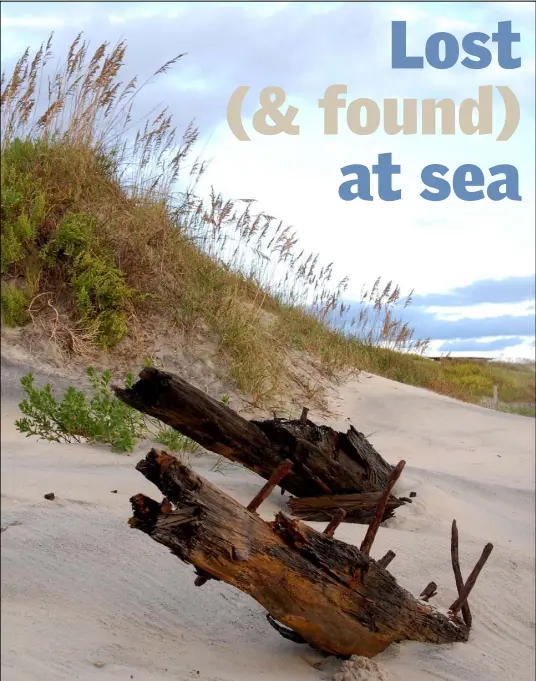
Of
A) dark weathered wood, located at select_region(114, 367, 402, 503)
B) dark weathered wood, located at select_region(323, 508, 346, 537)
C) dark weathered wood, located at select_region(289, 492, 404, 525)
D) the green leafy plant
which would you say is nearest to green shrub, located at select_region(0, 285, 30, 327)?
the green leafy plant

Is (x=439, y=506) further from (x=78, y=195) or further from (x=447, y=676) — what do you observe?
(x=78, y=195)

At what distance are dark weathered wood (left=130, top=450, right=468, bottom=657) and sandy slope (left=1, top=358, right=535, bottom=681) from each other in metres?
0.08

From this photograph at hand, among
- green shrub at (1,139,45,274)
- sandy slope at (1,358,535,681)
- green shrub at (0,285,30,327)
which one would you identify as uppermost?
green shrub at (1,139,45,274)

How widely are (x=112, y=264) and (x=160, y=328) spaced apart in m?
0.30

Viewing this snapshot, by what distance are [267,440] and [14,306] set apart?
34.3 inches

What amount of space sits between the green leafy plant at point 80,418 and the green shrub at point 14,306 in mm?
204

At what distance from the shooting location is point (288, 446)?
1.99 meters

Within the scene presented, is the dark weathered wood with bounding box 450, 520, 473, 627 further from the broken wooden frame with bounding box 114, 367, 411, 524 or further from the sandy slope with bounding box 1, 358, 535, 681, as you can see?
the broken wooden frame with bounding box 114, 367, 411, 524

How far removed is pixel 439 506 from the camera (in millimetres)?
3010

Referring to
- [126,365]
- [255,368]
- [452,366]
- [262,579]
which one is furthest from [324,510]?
[452,366]

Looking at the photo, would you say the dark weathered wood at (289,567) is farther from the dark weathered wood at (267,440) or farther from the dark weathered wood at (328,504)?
the dark weathered wood at (328,504)

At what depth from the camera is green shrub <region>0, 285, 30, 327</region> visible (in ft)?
6.72

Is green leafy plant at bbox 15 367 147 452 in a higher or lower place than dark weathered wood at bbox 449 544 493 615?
higher

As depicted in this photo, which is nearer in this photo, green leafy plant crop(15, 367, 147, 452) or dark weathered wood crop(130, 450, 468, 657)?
dark weathered wood crop(130, 450, 468, 657)
